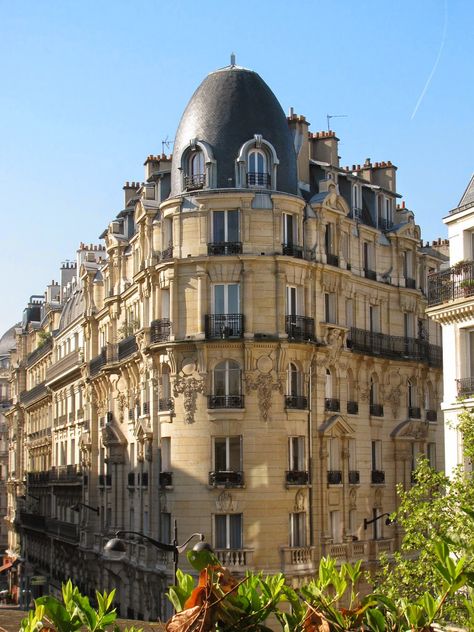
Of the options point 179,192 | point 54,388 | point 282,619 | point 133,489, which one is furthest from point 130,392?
point 282,619

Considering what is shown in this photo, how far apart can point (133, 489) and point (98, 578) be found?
29.6 ft

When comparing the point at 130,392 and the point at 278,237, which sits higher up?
the point at 278,237

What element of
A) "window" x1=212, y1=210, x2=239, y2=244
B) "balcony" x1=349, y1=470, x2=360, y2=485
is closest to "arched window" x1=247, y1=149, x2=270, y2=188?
"window" x1=212, y1=210, x2=239, y2=244

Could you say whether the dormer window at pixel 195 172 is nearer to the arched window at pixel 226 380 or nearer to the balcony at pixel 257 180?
the balcony at pixel 257 180

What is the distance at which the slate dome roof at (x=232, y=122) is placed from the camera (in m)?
41.9

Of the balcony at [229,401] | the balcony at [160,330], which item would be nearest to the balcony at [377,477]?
the balcony at [229,401]

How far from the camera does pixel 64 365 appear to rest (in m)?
65.9

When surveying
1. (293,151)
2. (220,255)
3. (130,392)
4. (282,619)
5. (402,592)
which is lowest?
(402,592)

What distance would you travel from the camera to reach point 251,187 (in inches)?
1629

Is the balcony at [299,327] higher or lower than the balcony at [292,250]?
lower

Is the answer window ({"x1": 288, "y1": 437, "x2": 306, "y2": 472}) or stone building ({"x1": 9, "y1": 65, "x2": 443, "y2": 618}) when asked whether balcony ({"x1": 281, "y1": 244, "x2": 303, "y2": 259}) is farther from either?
window ({"x1": 288, "y1": 437, "x2": 306, "y2": 472})

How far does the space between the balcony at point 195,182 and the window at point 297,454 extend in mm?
9258

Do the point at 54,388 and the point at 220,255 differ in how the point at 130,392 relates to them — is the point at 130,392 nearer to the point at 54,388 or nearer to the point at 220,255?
the point at 220,255

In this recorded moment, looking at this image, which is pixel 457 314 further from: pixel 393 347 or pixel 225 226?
pixel 393 347
